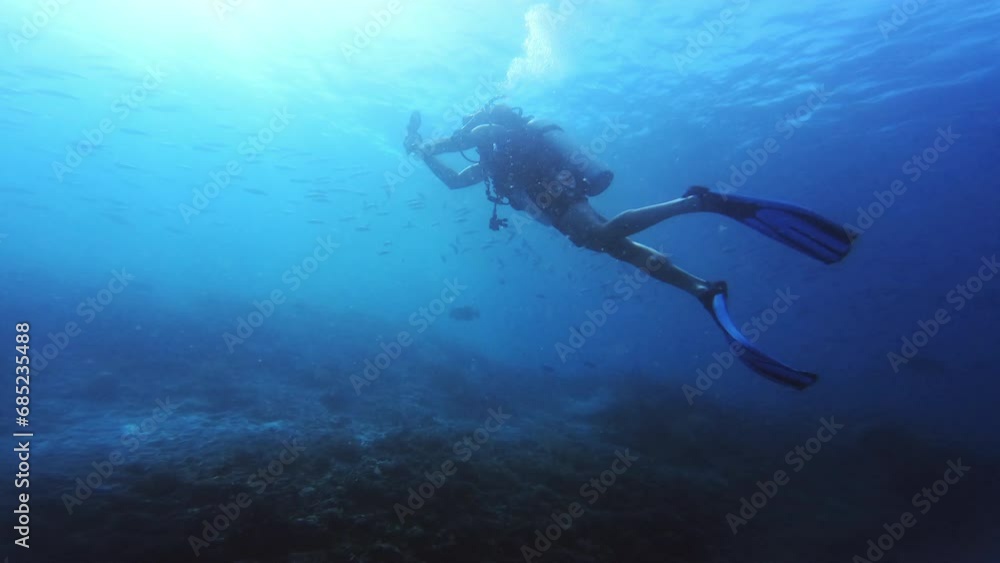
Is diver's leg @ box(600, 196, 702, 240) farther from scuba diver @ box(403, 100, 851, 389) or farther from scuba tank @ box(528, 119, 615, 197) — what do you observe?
scuba tank @ box(528, 119, 615, 197)

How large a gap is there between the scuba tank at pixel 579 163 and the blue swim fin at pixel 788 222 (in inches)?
57.1

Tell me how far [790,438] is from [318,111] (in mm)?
26059

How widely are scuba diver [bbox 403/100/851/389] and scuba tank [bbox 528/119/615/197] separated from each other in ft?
0.05

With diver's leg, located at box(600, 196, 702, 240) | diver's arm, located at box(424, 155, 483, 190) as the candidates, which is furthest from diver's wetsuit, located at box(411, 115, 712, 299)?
diver's arm, located at box(424, 155, 483, 190)

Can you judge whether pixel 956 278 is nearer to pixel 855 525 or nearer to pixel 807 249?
pixel 855 525

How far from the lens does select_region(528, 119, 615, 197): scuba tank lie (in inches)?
245

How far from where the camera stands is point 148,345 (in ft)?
51.4

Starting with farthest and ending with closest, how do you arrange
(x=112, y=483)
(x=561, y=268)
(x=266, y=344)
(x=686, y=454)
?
(x=561, y=268)
(x=266, y=344)
(x=686, y=454)
(x=112, y=483)

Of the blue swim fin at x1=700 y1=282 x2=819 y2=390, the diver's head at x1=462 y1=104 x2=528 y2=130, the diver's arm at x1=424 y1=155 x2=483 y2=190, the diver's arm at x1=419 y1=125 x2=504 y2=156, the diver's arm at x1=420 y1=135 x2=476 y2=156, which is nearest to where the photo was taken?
the blue swim fin at x1=700 y1=282 x2=819 y2=390

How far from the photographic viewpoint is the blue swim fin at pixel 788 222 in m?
4.78

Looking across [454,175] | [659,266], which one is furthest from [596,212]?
[454,175]

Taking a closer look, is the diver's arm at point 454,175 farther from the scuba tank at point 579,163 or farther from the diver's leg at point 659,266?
the diver's leg at point 659,266

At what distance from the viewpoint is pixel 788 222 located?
4914mm

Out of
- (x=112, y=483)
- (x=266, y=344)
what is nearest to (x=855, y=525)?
(x=112, y=483)
